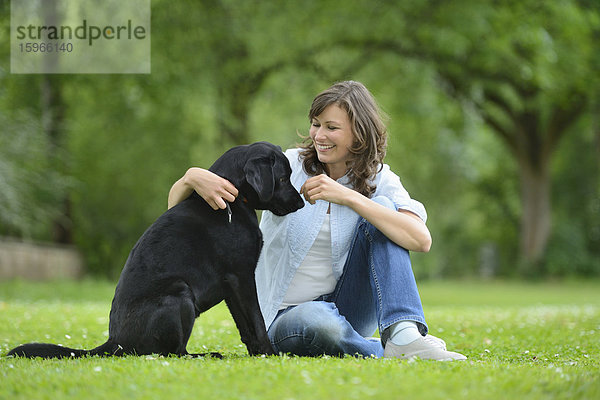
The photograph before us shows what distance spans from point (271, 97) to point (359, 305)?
16498 mm

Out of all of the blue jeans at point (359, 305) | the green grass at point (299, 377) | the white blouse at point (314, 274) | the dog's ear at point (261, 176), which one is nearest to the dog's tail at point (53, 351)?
the green grass at point (299, 377)

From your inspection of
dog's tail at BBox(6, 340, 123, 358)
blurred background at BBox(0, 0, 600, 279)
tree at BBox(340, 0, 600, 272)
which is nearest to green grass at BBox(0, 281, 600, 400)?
dog's tail at BBox(6, 340, 123, 358)

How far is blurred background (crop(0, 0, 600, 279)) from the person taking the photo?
16.8 m

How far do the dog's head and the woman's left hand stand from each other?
20cm

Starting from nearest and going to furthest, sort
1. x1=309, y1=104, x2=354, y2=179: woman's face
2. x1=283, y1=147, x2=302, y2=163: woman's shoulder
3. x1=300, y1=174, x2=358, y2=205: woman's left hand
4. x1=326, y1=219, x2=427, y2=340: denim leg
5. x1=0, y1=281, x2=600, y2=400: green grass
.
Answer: x1=0, y1=281, x2=600, y2=400: green grass
x1=326, y1=219, x2=427, y2=340: denim leg
x1=300, y1=174, x2=358, y2=205: woman's left hand
x1=309, y1=104, x2=354, y2=179: woman's face
x1=283, y1=147, x2=302, y2=163: woman's shoulder

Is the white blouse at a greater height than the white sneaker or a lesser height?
greater

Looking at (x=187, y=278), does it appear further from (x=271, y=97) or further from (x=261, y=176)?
(x=271, y=97)

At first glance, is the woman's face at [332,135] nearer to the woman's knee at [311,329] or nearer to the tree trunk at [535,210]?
the woman's knee at [311,329]

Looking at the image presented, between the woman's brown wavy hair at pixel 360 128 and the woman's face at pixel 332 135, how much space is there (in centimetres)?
3

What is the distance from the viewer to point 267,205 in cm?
442

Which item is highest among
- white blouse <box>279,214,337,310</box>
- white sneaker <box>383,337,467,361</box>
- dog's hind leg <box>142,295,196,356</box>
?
white blouse <box>279,214,337,310</box>

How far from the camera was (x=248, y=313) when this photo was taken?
4.07 m

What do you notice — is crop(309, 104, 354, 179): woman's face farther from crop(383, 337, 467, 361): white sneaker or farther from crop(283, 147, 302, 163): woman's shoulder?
crop(383, 337, 467, 361): white sneaker

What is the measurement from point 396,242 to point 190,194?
1326mm
